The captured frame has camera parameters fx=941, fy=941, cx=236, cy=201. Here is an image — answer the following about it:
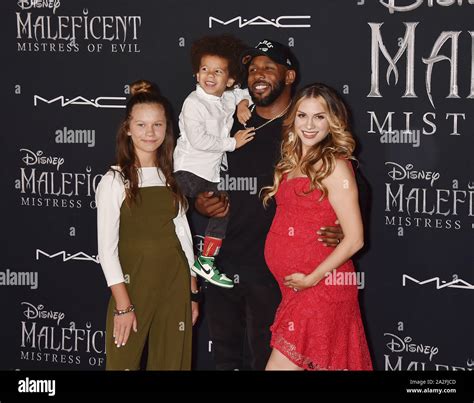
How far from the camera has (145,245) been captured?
460cm

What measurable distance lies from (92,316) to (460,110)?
2306 millimetres

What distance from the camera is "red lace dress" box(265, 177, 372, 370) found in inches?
165

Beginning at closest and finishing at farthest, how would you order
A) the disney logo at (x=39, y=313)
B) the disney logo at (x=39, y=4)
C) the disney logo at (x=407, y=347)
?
the disney logo at (x=407, y=347)
the disney logo at (x=39, y=4)
the disney logo at (x=39, y=313)

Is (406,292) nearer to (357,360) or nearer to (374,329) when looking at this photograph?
(374,329)

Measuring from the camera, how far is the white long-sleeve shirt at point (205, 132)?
4637 millimetres

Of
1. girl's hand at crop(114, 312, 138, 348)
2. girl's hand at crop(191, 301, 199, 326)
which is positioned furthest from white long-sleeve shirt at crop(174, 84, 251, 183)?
girl's hand at crop(114, 312, 138, 348)

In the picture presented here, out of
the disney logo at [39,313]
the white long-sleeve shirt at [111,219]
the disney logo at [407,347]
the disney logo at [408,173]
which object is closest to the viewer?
the white long-sleeve shirt at [111,219]

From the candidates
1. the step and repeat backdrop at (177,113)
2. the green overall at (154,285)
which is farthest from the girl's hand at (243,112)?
the green overall at (154,285)

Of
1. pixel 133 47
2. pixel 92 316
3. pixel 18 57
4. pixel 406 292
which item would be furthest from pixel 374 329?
pixel 18 57

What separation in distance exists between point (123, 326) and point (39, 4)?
186cm

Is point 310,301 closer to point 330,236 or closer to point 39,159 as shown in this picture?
point 330,236

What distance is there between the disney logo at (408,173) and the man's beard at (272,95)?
0.65 meters

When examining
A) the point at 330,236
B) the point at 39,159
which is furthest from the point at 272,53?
the point at 39,159

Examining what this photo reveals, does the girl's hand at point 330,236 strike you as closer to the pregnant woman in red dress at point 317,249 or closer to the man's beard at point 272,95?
the pregnant woman in red dress at point 317,249
